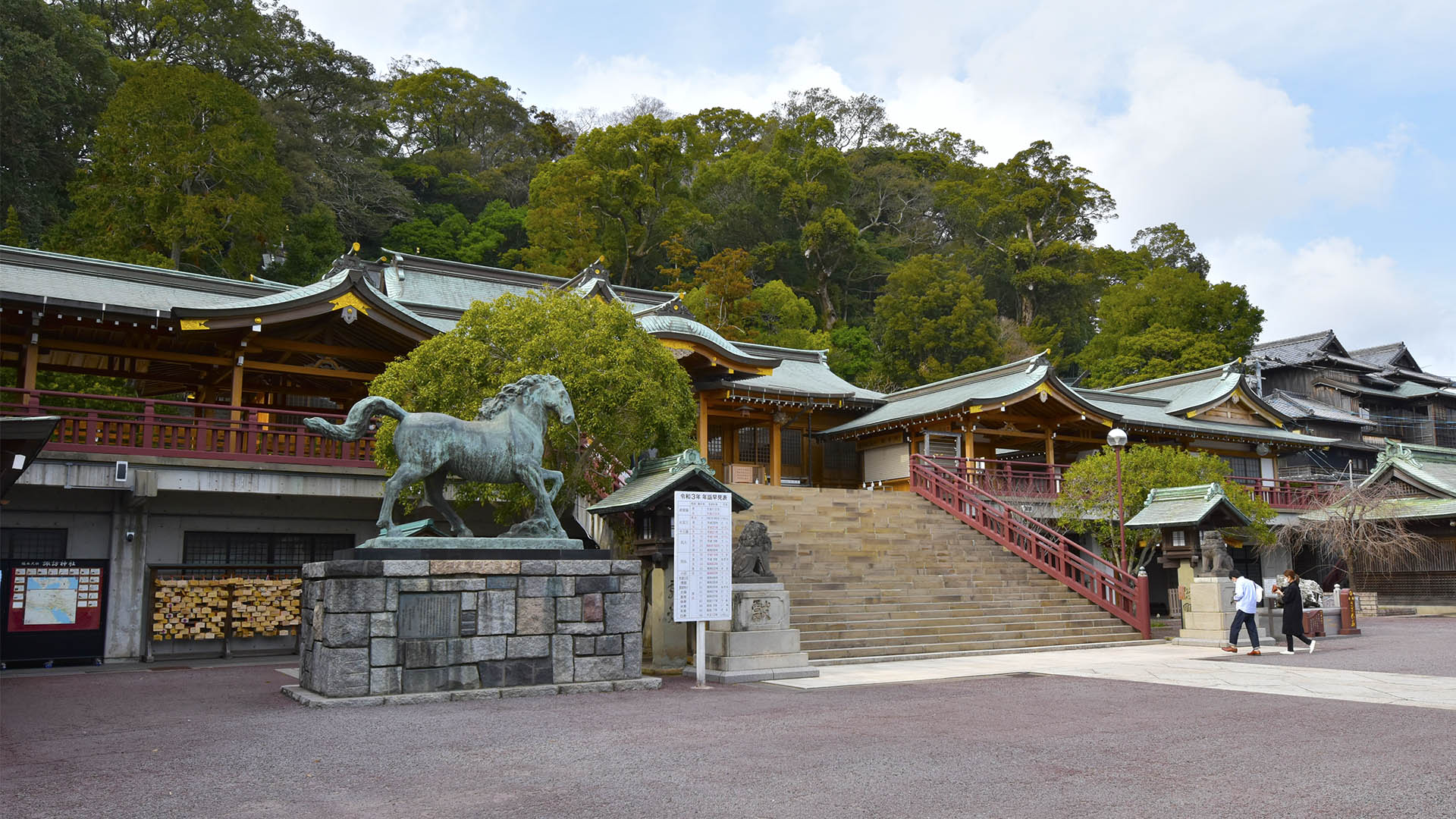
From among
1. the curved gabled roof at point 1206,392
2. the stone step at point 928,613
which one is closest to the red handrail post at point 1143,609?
the stone step at point 928,613

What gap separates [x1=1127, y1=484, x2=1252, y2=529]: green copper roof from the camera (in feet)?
57.7

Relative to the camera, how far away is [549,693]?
1082 cm

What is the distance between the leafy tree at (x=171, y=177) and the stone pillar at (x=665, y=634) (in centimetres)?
2399

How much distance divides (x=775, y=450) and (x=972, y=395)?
18.7ft

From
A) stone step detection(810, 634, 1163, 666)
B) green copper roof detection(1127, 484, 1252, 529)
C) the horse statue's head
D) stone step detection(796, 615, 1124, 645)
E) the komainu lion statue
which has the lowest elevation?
stone step detection(810, 634, 1163, 666)

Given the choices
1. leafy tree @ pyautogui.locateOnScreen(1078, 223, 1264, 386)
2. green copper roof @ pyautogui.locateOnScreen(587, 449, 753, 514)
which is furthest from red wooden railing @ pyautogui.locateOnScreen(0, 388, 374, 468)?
leafy tree @ pyautogui.locateOnScreen(1078, 223, 1264, 386)

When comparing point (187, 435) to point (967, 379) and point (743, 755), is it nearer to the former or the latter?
point (743, 755)

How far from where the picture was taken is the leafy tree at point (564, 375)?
1438 centimetres

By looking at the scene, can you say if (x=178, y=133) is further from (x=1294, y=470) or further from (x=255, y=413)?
(x=1294, y=470)

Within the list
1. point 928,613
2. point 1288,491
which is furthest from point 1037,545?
point 1288,491

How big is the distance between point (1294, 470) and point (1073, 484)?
28493 mm

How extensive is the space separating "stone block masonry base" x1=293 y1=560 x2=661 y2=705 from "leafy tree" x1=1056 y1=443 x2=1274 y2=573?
13.4 metres

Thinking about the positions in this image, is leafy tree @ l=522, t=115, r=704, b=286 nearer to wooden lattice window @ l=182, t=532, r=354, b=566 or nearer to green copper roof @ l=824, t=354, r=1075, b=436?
green copper roof @ l=824, t=354, r=1075, b=436

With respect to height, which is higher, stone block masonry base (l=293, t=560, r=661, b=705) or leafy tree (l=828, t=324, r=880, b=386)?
leafy tree (l=828, t=324, r=880, b=386)
